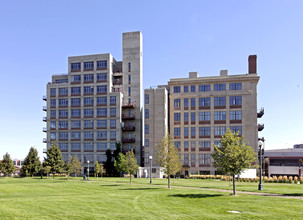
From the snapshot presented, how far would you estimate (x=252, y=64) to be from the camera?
85.3 metres

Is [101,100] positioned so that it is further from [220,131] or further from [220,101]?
[220,131]

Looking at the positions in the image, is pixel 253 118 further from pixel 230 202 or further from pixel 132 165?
pixel 230 202

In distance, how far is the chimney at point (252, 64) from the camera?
279ft

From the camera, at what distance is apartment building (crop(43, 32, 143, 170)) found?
91.8 metres

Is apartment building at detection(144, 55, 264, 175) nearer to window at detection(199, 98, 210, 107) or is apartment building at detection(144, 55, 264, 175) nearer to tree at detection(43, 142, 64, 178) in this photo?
window at detection(199, 98, 210, 107)

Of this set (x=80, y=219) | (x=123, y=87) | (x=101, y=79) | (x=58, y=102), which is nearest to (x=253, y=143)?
(x=123, y=87)

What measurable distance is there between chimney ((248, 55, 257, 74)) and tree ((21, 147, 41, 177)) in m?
60.2

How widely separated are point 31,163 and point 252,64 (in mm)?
62992

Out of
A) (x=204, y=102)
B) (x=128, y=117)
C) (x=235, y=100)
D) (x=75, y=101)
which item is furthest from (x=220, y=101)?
(x=75, y=101)

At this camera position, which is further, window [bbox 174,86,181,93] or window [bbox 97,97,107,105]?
window [bbox 97,97,107,105]

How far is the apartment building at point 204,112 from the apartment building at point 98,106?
30.1ft

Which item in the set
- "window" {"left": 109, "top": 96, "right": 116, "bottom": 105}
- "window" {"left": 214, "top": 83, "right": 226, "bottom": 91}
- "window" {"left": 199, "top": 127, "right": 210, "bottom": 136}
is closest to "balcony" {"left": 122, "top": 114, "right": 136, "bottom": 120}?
"window" {"left": 109, "top": 96, "right": 116, "bottom": 105}

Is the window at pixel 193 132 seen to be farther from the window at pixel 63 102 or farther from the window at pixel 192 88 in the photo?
the window at pixel 63 102

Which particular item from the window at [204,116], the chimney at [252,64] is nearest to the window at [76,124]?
the window at [204,116]
